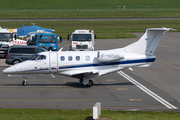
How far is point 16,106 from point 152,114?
820 cm

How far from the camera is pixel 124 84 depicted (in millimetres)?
24375

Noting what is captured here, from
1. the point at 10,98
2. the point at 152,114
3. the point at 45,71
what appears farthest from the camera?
the point at 45,71

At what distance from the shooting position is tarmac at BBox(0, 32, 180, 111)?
18375 millimetres

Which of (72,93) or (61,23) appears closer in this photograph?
(72,93)

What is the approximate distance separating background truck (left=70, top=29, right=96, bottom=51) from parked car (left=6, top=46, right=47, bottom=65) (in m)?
6.56

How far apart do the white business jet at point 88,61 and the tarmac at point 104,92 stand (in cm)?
129

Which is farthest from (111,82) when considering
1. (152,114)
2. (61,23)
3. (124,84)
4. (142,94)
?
(61,23)

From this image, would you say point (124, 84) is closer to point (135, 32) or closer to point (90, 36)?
point (90, 36)

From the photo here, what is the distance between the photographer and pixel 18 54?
32.2 meters

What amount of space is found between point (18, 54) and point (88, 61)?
39.2ft

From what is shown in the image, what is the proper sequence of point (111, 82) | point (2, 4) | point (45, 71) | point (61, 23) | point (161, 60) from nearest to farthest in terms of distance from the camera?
point (45, 71) → point (111, 82) → point (161, 60) → point (61, 23) → point (2, 4)

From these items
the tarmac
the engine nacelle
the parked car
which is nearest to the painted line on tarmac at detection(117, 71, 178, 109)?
the tarmac

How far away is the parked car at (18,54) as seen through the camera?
3180 cm

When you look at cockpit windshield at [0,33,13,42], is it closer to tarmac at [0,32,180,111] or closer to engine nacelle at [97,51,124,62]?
tarmac at [0,32,180,111]
